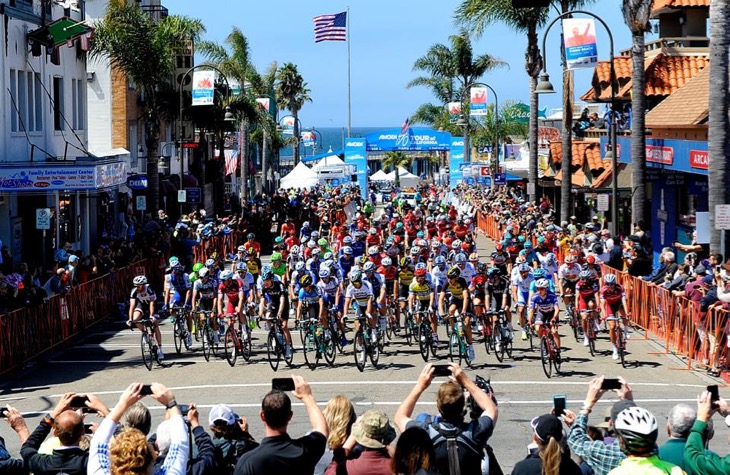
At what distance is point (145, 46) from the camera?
4441 cm

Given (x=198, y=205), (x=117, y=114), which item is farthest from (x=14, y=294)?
(x=198, y=205)

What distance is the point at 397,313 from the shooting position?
80.6 ft

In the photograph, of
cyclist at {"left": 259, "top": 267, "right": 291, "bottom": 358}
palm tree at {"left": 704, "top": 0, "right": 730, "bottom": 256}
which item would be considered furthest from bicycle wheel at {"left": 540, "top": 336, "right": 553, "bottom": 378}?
palm tree at {"left": 704, "top": 0, "right": 730, "bottom": 256}

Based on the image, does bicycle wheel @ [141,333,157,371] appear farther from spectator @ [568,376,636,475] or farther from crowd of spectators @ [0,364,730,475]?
spectator @ [568,376,636,475]

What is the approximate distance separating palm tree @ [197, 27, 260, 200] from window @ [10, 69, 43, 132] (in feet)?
79.3

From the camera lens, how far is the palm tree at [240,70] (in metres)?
60.0

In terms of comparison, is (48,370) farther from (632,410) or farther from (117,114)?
(117,114)

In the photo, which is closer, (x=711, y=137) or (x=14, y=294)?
(x=14, y=294)

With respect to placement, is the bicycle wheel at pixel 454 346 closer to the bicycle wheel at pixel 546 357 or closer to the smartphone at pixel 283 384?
the bicycle wheel at pixel 546 357

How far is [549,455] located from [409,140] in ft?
212

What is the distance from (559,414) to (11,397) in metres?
13.4

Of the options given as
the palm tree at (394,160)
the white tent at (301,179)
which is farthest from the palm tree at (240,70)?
the palm tree at (394,160)

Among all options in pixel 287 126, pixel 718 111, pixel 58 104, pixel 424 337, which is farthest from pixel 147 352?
pixel 287 126

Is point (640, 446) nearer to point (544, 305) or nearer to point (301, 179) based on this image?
point (544, 305)
